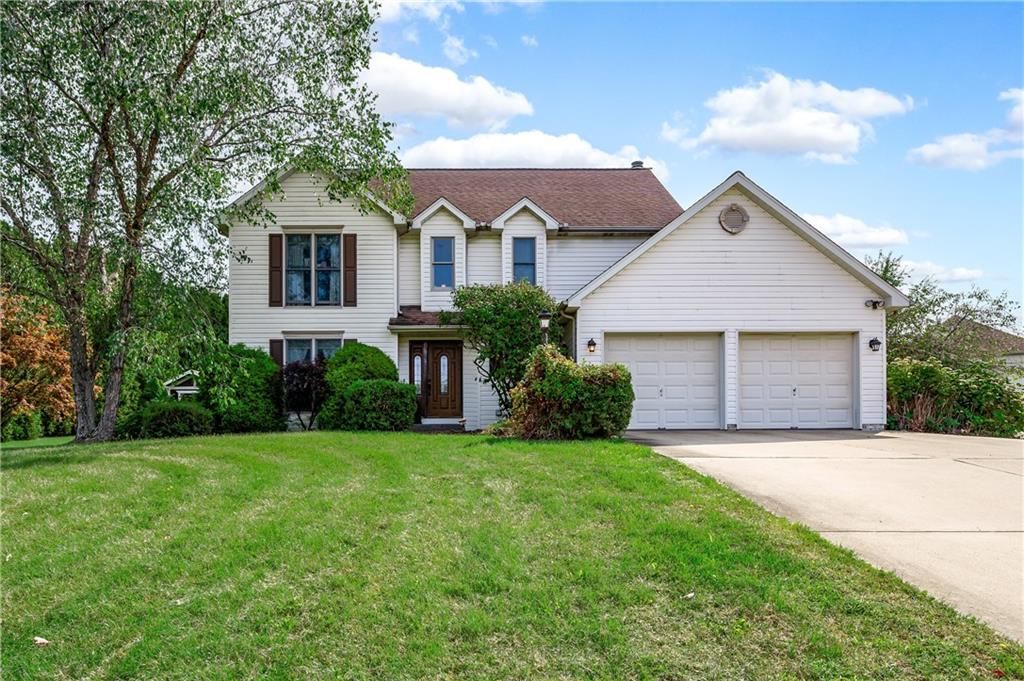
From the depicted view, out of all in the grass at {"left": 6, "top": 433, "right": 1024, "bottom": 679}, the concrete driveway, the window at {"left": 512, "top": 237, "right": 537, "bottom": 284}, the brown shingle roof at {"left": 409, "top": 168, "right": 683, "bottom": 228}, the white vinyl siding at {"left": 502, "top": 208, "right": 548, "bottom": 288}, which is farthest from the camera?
the brown shingle roof at {"left": 409, "top": 168, "right": 683, "bottom": 228}

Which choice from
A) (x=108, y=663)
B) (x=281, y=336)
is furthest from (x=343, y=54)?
(x=108, y=663)

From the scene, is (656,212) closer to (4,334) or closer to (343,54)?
(343,54)

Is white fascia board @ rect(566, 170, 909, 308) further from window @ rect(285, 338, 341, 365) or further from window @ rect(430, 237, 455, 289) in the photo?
window @ rect(285, 338, 341, 365)

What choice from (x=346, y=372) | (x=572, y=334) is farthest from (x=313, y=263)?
(x=572, y=334)

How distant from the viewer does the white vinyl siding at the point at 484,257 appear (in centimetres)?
1756

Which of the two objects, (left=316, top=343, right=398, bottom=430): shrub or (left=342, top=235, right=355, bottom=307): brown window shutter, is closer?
(left=316, top=343, right=398, bottom=430): shrub

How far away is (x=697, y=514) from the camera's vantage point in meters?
A: 6.00

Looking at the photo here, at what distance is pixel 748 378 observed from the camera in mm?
15516

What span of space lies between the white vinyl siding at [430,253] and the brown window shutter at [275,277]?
11.9ft

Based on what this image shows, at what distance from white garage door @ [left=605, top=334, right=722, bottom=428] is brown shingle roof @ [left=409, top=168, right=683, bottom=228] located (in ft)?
13.2

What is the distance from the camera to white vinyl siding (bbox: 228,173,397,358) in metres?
16.7

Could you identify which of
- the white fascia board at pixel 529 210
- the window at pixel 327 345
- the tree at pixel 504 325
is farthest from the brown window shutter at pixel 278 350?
the white fascia board at pixel 529 210

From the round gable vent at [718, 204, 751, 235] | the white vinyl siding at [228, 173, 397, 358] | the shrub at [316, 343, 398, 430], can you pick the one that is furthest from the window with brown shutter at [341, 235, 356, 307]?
the round gable vent at [718, 204, 751, 235]

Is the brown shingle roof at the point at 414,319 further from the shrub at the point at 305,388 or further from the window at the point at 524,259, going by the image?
the window at the point at 524,259
